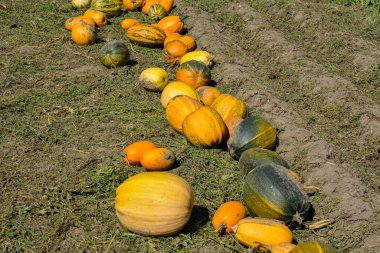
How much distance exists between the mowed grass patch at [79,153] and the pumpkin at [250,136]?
0.23 meters

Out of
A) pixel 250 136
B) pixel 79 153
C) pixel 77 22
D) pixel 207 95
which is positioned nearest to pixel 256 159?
pixel 250 136

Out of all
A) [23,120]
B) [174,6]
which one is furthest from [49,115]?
[174,6]

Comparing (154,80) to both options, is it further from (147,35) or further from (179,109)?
(147,35)

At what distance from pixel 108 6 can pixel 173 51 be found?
3.35 m

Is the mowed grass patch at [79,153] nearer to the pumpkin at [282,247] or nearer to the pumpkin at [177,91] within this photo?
the pumpkin at [177,91]

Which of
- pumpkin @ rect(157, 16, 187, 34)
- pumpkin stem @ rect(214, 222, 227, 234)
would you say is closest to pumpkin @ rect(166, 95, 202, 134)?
pumpkin stem @ rect(214, 222, 227, 234)

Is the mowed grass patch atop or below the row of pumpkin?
below

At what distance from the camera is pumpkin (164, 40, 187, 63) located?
8320 millimetres

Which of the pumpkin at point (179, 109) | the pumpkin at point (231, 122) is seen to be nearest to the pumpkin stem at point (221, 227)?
the pumpkin at point (231, 122)

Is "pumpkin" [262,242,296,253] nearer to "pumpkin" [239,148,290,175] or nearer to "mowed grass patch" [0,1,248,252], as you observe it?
"mowed grass patch" [0,1,248,252]

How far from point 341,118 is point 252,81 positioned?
1544mm

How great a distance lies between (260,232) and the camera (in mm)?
4129

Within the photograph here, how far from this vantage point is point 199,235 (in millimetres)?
4434

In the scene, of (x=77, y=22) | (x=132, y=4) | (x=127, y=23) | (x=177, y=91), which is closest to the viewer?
(x=177, y=91)
